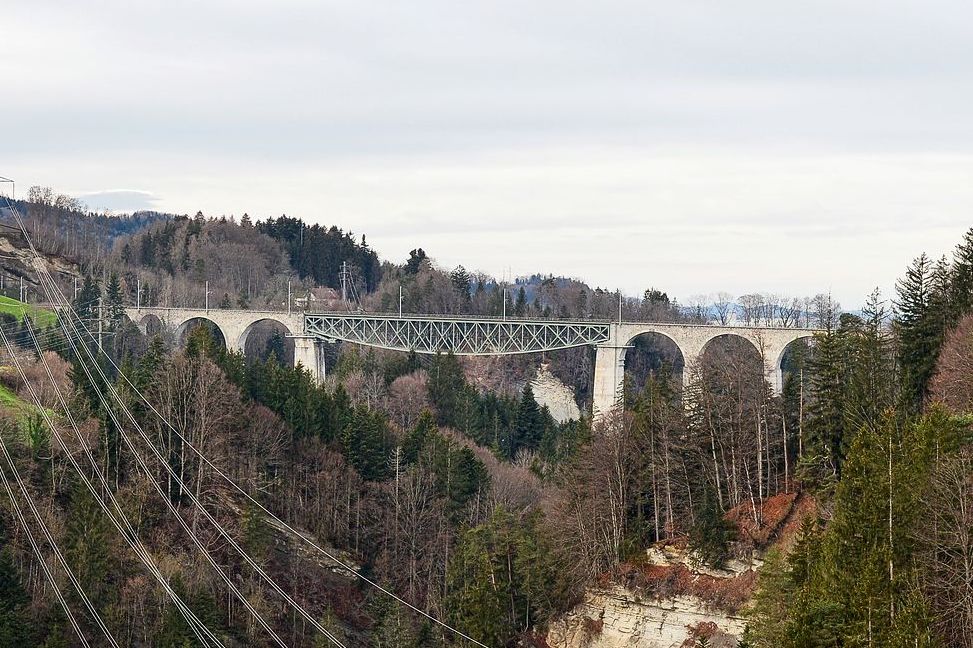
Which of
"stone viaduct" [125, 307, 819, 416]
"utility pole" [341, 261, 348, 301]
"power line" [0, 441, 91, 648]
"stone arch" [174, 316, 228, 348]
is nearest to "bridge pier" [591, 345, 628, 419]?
"stone viaduct" [125, 307, 819, 416]

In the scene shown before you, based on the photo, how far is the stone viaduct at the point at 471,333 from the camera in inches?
4267

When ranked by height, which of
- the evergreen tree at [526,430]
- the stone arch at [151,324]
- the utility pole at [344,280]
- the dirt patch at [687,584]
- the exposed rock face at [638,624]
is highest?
the utility pole at [344,280]

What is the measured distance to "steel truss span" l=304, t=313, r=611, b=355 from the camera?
11469 cm

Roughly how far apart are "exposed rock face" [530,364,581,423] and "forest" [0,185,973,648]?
64201 mm

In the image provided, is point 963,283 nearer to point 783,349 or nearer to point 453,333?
point 783,349

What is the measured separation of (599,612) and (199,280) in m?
124

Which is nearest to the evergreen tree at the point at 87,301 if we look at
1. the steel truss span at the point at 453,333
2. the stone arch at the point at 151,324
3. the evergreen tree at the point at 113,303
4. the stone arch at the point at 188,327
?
the evergreen tree at the point at 113,303

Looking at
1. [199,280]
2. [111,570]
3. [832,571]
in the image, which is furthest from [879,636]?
[199,280]

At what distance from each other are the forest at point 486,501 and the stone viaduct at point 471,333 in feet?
101

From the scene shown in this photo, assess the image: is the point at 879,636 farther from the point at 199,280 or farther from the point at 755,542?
the point at 199,280

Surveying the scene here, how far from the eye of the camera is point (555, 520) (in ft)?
190

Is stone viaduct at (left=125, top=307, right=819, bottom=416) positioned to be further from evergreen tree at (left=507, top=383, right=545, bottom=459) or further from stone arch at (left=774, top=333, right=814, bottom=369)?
evergreen tree at (left=507, top=383, right=545, bottom=459)

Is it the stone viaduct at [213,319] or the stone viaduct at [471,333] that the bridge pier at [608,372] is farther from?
the stone viaduct at [213,319]

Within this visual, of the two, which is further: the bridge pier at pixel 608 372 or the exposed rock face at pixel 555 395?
the exposed rock face at pixel 555 395
